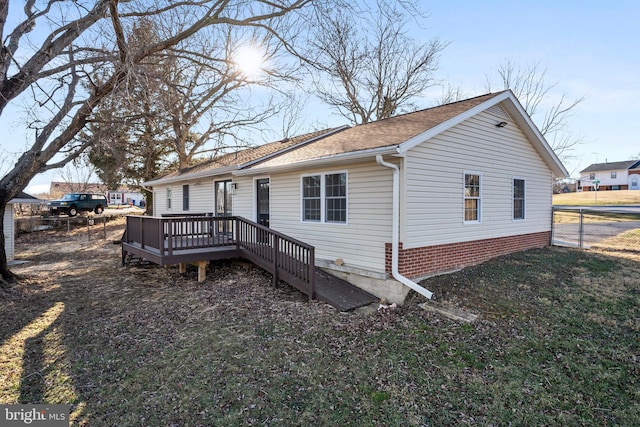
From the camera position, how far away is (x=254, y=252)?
28.0 ft

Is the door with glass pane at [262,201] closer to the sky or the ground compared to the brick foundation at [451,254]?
closer to the sky

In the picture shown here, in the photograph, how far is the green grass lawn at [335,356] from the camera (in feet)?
12.1

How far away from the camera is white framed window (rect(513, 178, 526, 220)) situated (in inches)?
388

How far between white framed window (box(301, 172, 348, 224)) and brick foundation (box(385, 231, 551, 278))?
5.37ft

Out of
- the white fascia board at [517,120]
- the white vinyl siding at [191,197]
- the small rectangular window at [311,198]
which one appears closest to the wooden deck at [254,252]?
the small rectangular window at [311,198]

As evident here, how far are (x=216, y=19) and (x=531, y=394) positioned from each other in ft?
30.2

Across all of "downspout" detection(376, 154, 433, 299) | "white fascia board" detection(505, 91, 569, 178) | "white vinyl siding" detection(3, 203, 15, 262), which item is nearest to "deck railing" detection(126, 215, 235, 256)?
"downspout" detection(376, 154, 433, 299)

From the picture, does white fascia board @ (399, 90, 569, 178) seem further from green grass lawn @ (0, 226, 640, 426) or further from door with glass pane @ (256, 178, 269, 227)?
door with glass pane @ (256, 178, 269, 227)

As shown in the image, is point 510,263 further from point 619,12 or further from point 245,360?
point 619,12

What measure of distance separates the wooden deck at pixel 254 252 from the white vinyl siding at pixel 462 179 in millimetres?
1859

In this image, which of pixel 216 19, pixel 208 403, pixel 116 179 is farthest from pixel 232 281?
pixel 116 179

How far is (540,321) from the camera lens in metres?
5.52

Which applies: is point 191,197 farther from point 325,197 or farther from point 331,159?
point 331,159

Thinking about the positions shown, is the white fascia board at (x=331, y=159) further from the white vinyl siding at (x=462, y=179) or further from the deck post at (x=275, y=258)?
the deck post at (x=275, y=258)
